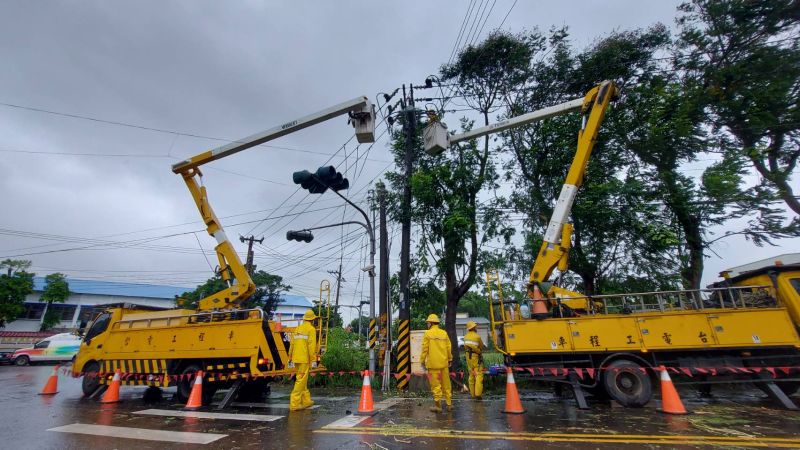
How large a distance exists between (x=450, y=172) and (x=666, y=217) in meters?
6.80

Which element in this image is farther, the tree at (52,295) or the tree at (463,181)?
the tree at (52,295)

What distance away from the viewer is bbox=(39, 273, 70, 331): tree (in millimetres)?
29175

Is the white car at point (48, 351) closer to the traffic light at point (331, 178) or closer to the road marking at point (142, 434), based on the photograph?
the road marking at point (142, 434)

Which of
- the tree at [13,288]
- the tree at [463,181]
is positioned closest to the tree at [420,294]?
the tree at [463,181]

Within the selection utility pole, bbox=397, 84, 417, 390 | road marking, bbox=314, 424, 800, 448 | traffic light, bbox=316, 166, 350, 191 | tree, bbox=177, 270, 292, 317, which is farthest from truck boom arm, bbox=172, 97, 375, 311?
tree, bbox=177, 270, 292, 317

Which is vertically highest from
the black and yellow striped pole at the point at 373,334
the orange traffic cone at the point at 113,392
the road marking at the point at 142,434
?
the black and yellow striped pole at the point at 373,334

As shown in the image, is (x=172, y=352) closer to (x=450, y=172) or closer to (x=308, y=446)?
(x=308, y=446)

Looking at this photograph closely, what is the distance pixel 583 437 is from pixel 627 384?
3.12m

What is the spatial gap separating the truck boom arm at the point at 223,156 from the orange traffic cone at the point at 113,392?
2.42m

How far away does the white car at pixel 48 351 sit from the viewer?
2205 centimetres

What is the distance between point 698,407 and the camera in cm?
722

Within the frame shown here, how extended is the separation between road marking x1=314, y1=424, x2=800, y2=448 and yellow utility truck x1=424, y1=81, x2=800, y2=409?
7.77 feet

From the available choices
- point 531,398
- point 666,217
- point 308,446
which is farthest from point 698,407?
point 308,446

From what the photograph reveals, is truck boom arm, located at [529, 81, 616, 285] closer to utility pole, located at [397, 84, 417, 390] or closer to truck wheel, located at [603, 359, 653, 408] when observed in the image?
truck wheel, located at [603, 359, 653, 408]
